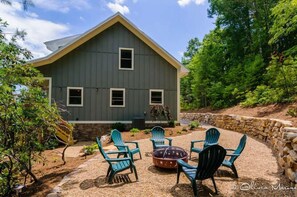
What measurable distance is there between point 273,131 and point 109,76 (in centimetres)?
916

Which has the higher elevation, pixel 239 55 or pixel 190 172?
pixel 239 55

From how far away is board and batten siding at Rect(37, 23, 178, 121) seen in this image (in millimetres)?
12031

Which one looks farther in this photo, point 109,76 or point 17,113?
point 109,76

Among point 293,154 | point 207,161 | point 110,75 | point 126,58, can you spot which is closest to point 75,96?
point 110,75

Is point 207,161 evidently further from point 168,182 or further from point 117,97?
point 117,97

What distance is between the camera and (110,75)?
12.5 meters

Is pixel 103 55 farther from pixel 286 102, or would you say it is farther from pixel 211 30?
pixel 211 30

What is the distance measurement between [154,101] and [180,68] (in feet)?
9.36

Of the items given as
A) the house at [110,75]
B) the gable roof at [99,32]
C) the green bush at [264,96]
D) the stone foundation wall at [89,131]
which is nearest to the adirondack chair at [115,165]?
the stone foundation wall at [89,131]

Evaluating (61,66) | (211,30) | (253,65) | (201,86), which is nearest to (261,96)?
(253,65)

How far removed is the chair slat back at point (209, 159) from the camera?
11.7ft

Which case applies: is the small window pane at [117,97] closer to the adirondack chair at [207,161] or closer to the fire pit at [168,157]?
the fire pit at [168,157]

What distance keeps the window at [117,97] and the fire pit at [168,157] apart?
7.65 meters

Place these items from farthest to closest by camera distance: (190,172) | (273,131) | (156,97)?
(156,97) → (273,131) → (190,172)
